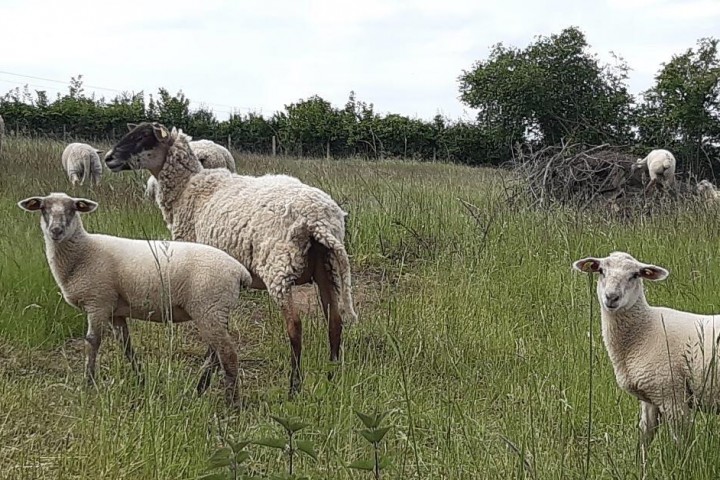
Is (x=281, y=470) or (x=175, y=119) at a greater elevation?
(x=175, y=119)

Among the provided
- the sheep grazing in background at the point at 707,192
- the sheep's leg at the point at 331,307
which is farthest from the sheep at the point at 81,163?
the sheep grazing in background at the point at 707,192

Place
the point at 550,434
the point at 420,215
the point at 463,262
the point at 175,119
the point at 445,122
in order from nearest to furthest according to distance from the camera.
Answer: the point at 550,434
the point at 463,262
the point at 420,215
the point at 175,119
the point at 445,122

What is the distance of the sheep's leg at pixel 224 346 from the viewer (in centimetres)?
442

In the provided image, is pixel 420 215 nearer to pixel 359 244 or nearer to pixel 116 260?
pixel 359 244

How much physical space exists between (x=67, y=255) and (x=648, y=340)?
3.47 m

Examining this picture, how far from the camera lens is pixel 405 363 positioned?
4926mm

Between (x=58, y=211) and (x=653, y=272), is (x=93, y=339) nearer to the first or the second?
(x=58, y=211)

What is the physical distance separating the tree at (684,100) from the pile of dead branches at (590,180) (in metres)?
22.9

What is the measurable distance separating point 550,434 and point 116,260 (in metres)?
2.78

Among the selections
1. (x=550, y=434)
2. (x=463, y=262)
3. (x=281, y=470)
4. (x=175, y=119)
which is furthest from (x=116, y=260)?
(x=175, y=119)

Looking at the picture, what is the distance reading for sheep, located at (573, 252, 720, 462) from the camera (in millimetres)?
3607

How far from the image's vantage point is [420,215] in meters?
8.93

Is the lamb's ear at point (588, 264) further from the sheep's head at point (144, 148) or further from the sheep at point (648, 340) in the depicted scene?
the sheep's head at point (144, 148)

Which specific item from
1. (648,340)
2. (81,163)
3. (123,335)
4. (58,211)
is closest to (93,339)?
(123,335)
